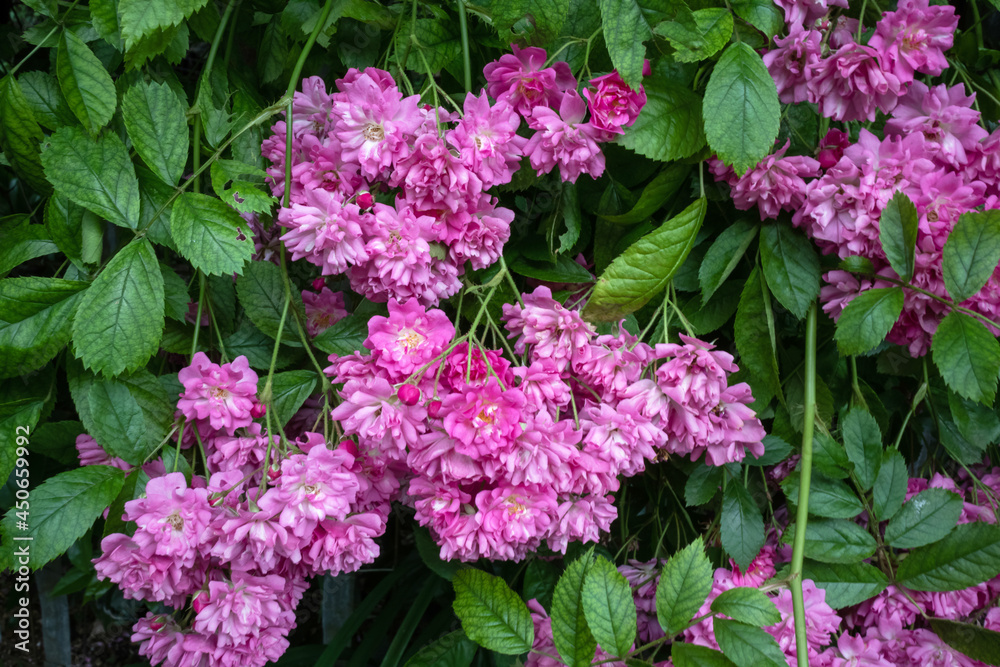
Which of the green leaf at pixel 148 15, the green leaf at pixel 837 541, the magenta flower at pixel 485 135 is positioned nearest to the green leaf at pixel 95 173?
the green leaf at pixel 148 15

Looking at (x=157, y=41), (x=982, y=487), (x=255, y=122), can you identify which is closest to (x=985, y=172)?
(x=982, y=487)

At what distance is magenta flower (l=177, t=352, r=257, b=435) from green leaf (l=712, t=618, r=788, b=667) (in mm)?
501

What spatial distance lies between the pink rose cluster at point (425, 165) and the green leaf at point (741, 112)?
8 centimetres

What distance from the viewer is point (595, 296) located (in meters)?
0.64

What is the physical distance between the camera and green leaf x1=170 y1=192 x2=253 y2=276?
2.08 feet

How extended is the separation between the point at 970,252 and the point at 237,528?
756 mm

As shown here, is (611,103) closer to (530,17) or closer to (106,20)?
(530,17)

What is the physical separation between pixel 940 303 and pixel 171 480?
80 centimetres

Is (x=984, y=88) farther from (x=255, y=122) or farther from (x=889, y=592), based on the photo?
(x=255, y=122)

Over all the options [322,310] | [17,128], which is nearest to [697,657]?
[322,310]

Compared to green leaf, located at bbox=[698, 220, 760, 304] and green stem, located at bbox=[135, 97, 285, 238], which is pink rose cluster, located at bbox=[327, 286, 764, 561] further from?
green stem, located at bbox=[135, 97, 285, 238]

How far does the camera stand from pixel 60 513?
65 centimetres

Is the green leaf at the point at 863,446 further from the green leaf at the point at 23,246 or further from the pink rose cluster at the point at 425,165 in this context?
the green leaf at the point at 23,246

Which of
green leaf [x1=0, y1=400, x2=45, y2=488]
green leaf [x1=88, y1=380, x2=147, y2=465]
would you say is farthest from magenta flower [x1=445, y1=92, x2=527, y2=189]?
green leaf [x1=0, y1=400, x2=45, y2=488]
